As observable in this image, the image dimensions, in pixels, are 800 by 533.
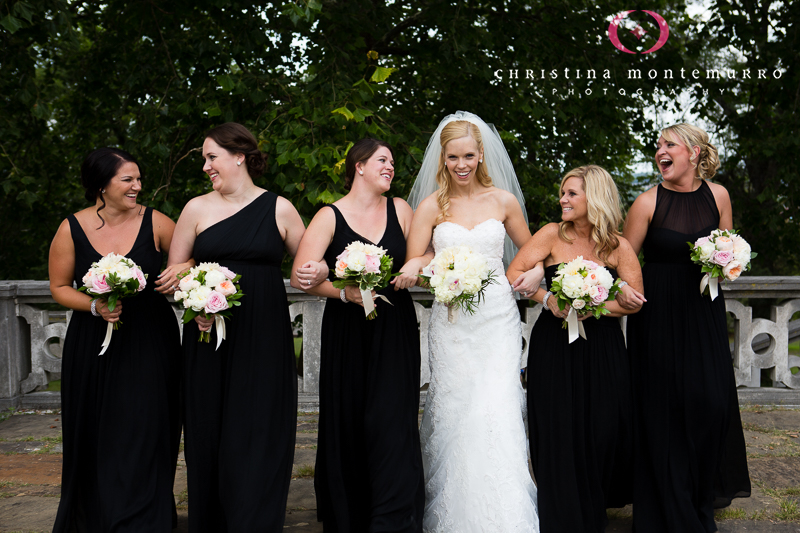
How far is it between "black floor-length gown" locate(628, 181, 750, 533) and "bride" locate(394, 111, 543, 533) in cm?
78

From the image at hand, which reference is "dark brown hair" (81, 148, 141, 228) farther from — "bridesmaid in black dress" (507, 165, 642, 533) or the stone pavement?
"bridesmaid in black dress" (507, 165, 642, 533)

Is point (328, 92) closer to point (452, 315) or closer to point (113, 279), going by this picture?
point (452, 315)

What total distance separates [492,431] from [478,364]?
0.45 metres

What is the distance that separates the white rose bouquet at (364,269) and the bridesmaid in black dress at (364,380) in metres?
0.13

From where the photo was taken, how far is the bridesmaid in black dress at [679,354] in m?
4.15

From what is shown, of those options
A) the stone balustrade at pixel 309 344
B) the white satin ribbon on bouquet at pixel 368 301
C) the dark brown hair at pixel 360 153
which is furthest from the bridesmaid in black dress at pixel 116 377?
the stone balustrade at pixel 309 344

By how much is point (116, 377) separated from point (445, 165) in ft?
8.45

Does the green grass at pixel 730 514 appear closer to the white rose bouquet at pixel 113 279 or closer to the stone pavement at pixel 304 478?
the stone pavement at pixel 304 478

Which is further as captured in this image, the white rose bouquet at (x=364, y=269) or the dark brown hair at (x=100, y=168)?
the dark brown hair at (x=100, y=168)

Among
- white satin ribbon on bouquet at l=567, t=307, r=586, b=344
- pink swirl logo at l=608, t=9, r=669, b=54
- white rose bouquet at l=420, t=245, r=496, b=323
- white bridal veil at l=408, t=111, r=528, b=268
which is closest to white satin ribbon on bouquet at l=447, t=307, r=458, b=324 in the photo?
white rose bouquet at l=420, t=245, r=496, b=323

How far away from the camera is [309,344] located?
6.69 meters

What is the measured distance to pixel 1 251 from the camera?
1015 centimetres

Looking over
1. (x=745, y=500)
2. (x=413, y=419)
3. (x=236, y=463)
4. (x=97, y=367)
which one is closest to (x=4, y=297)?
(x=97, y=367)

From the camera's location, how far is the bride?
4.07 metres
